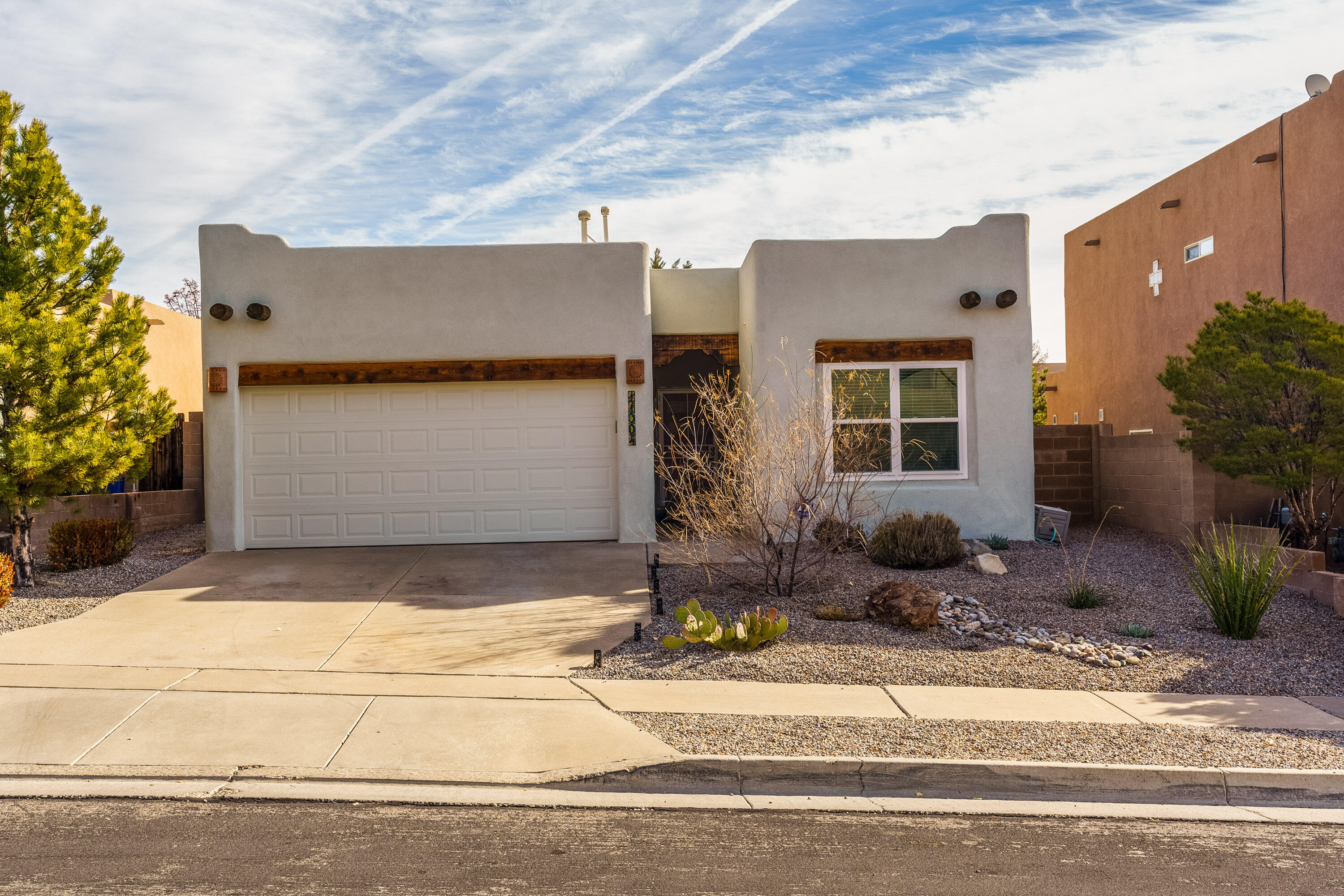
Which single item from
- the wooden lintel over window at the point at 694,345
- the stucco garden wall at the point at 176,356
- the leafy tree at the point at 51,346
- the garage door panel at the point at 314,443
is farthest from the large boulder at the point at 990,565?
the stucco garden wall at the point at 176,356

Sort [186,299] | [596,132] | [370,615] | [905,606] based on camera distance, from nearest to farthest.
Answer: [905,606] < [370,615] < [596,132] < [186,299]

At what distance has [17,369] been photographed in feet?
32.8

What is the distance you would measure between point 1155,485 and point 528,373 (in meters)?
8.81

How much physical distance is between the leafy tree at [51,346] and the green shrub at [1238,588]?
1149cm

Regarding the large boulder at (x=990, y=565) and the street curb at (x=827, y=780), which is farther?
the large boulder at (x=990, y=565)

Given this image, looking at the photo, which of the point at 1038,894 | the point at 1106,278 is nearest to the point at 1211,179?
→ the point at 1106,278

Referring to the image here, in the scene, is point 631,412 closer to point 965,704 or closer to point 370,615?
point 370,615

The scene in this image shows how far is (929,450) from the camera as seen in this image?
12828 millimetres

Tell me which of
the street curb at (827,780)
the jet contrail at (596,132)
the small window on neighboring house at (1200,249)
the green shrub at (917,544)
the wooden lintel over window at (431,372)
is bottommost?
the street curb at (827,780)

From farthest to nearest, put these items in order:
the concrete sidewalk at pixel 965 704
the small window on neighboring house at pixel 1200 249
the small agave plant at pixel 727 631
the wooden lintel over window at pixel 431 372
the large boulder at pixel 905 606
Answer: the small window on neighboring house at pixel 1200 249 < the wooden lintel over window at pixel 431 372 < the large boulder at pixel 905 606 < the small agave plant at pixel 727 631 < the concrete sidewalk at pixel 965 704

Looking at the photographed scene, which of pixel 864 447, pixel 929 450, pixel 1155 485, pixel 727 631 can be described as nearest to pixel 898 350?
pixel 929 450

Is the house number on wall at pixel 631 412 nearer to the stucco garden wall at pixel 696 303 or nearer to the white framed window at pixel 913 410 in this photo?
the stucco garden wall at pixel 696 303

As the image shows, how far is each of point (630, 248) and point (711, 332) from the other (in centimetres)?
207

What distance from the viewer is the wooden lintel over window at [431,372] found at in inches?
502
